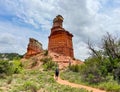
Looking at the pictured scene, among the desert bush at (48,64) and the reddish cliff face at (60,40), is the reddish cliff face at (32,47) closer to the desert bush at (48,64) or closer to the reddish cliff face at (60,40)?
the reddish cliff face at (60,40)

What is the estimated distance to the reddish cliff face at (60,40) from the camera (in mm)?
60531

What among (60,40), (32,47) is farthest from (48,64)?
(32,47)

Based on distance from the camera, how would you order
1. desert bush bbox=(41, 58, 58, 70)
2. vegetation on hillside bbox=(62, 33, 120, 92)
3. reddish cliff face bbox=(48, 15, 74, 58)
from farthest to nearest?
reddish cliff face bbox=(48, 15, 74, 58)
desert bush bbox=(41, 58, 58, 70)
vegetation on hillside bbox=(62, 33, 120, 92)

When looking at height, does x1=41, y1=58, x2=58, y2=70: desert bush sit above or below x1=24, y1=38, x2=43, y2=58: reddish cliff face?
below

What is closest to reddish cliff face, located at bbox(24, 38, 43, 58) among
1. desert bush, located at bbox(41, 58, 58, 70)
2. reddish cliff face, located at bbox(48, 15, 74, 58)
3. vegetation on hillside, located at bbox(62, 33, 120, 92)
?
reddish cliff face, located at bbox(48, 15, 74, 58)

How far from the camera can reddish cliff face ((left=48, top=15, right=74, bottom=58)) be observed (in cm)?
6053

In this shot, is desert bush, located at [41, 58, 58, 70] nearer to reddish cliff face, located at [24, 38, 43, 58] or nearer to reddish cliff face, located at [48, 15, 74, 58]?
reddish cliff face, located at [48, 15, 74, 58]

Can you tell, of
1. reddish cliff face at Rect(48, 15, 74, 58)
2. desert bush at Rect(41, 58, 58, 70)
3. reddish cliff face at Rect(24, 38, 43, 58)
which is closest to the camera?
desert bush at Rect(41, 58, 58, 70)

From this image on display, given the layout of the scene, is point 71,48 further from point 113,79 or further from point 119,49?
point 113,79

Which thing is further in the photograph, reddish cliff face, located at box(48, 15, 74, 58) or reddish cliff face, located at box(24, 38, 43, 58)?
reddish cliff face, located at box(24, 38, 43, 58)

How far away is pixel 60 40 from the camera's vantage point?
60.8 m

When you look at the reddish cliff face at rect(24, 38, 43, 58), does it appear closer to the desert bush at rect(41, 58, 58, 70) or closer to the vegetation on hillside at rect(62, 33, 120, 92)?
the desert bush at rect(41, 58, 58, 70)

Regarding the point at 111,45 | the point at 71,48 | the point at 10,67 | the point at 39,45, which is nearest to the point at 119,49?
the point at 111,45

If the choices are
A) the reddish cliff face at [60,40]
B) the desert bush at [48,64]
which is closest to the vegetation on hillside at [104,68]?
the desert bush at [48,64]
